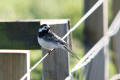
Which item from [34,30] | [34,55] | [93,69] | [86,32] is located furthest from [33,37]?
[34,55]

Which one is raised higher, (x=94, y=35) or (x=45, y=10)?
(x=45, y=10)

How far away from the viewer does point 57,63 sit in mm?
3201

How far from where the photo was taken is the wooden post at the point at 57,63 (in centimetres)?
319

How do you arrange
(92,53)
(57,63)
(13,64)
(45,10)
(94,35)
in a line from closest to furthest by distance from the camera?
(13,64) → (57,63) → (92,53) → (94,35) → (45,10)

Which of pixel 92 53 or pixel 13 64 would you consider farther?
pixel 92 53

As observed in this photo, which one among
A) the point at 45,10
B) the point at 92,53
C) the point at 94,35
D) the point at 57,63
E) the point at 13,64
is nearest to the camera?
the point at 13,64

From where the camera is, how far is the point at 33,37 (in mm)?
3131

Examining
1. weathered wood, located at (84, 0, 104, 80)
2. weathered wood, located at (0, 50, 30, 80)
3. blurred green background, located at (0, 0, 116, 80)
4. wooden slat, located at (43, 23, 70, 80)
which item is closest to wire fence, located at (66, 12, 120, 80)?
wooden slat, located at (43, 23, 70, 80)

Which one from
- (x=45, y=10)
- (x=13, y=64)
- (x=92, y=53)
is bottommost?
(x=13, y=64)

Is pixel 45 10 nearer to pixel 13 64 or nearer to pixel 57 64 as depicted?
pixel 57 64

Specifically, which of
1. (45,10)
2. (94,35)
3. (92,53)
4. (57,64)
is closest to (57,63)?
(57,64)

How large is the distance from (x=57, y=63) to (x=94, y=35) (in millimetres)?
2463

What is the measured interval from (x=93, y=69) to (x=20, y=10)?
6.54 meters

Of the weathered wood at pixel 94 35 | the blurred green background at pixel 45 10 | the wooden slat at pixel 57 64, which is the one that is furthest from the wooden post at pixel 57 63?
the blurred green background at pixel 45 10
